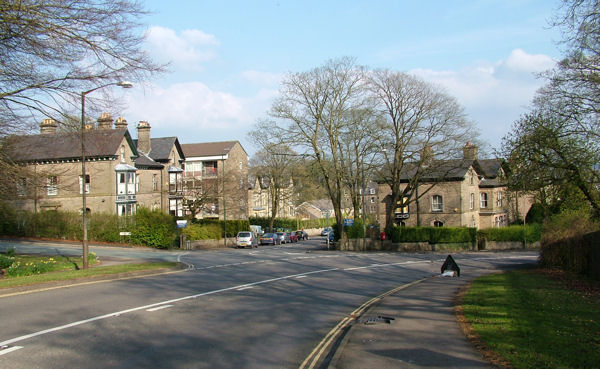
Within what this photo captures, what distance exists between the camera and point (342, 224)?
1901 inches

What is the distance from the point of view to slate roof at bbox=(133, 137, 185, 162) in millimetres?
56969

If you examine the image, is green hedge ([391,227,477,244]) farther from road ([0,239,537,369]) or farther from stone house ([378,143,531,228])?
road ([0,239,537,369])

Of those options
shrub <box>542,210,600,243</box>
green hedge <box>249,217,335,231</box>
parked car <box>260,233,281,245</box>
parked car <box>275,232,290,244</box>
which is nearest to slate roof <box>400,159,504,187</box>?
shrub <box>542,210,600,243</box>

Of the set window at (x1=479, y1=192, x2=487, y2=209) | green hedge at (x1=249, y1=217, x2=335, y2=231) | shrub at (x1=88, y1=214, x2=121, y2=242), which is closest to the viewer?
shrub at (x1=88, y1=214, x2=121, y2=242)

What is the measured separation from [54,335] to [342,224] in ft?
131

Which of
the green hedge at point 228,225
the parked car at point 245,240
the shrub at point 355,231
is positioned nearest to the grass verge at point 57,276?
the parked car at point 245,240

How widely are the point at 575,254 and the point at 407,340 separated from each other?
15.0 meters

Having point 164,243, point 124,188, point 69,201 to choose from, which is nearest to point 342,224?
point 164,243

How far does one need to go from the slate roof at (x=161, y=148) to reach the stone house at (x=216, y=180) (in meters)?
3.46

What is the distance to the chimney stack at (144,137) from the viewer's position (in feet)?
190

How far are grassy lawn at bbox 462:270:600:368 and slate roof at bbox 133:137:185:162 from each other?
45640mm

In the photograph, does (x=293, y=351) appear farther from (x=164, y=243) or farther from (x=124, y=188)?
(x=124, y=188)

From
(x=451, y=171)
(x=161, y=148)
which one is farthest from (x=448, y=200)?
(x=161, y=148)

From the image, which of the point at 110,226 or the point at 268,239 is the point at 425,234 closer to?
the point at 268,239
